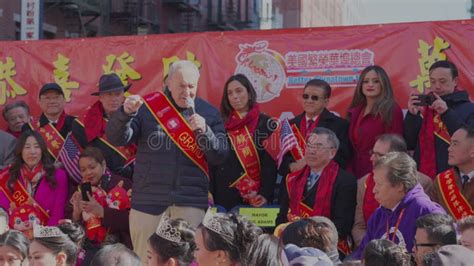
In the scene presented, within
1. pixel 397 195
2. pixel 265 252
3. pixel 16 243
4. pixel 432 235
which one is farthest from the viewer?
pixel 397 195

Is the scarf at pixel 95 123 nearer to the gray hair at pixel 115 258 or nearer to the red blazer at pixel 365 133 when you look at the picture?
the red blazer at pixel 365 133

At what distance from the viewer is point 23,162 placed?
25.2 feet

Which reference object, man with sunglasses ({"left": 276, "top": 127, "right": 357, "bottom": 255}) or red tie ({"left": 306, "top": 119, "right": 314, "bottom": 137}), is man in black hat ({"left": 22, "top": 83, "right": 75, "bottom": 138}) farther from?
man with sunglasses ({"left": 276, "top": 127, "right": 357, "bottom": 255})

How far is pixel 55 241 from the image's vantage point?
203 inches

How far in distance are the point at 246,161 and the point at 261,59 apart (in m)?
1.28

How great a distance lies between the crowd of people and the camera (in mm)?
4785

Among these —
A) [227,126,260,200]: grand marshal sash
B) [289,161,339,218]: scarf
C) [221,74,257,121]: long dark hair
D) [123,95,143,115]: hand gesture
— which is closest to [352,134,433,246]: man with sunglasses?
[289,161,339,218]: scarf

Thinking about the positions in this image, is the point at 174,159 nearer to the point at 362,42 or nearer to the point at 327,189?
the point at 327,189

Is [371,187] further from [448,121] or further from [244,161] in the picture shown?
[244,161]

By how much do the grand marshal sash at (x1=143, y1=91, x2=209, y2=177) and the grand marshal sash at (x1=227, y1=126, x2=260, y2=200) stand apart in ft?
3.88

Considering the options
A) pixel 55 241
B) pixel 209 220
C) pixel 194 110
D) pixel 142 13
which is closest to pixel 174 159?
pixel 194 110

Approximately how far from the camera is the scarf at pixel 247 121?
7.31 metres

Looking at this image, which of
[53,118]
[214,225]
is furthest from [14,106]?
[214,225]

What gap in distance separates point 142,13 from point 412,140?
20.2 m
